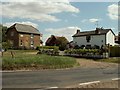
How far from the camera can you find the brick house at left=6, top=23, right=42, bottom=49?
86.4 m

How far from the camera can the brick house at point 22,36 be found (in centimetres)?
8644

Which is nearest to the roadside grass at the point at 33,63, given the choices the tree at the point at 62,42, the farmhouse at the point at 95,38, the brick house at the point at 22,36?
the brick house at the point at 22,36

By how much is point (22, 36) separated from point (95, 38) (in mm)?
22027

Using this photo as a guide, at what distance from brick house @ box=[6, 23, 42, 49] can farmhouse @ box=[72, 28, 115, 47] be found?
1359 cm

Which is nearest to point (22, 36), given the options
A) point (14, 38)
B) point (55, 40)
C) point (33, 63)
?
point (14, 38)

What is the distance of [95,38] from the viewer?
89875 mm

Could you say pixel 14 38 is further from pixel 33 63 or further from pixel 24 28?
pixel 33 63

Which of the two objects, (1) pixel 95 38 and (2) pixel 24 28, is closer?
(2) pixel 24 28

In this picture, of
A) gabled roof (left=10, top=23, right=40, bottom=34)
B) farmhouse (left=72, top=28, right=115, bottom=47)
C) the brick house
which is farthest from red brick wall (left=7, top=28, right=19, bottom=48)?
farmhouse (left=72, top=28, right=115, bottom=47)

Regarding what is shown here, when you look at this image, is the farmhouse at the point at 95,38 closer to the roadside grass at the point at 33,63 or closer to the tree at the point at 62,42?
the tree at the point at 62,42

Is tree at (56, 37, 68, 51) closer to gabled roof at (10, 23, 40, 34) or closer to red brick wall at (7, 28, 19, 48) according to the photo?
gabled roof at (10, 23, 40, 34)

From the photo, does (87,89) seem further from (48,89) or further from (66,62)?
(66,62)

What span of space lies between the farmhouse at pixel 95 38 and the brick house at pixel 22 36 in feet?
44.6

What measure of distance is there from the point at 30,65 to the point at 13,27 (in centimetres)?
6007
